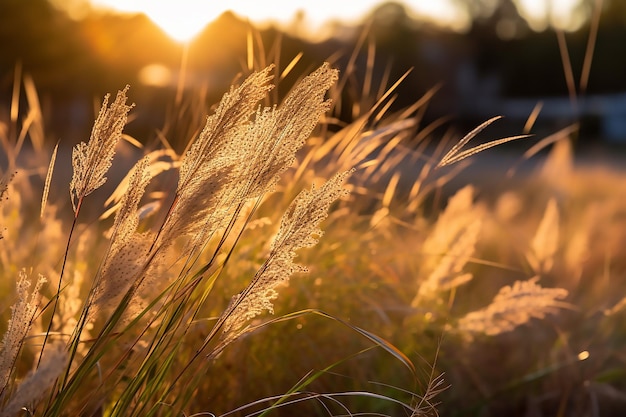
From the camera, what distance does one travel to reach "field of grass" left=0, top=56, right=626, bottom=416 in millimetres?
1195

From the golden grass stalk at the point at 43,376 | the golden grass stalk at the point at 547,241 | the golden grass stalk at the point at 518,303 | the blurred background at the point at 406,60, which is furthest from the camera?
the blurred background at the point at 406,60

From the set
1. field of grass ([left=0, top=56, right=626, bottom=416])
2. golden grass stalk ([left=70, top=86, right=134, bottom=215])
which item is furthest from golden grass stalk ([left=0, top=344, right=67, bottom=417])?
golden grass stalk ([left=70, top=86, right=134, bottom=215])

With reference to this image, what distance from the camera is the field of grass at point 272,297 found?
3.92 ft

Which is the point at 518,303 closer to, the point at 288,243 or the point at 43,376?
the point at 288,243

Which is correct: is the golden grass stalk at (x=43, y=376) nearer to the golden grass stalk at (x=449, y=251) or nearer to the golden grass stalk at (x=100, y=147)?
the golden grass stalk at (x=100, y=147)

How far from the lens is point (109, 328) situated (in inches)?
48.7

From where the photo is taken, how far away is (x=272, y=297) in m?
1.18

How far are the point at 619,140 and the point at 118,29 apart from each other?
16709mm

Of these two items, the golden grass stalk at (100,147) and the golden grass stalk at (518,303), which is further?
the golden grass stalk at (518,303)

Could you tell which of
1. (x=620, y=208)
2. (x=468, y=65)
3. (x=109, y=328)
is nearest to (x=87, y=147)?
(x=109, y=328)

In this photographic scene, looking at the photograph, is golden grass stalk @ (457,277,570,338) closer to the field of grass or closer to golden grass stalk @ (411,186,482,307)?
the field of grass

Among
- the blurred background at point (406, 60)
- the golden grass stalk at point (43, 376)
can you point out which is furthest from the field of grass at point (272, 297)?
the blurred background at point (406, 60)

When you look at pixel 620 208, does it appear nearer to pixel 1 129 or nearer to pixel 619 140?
pixel 1 129

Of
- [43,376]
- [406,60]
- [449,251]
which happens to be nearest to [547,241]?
[449,251]
